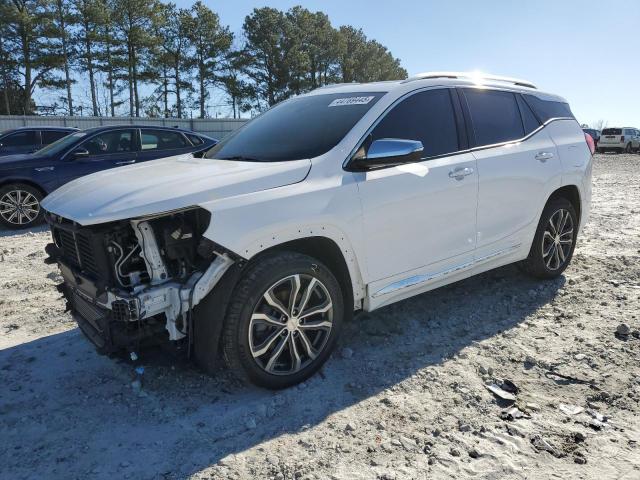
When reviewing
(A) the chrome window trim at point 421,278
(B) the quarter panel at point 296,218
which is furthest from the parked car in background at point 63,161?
(B) the quarter panel at point 296,218

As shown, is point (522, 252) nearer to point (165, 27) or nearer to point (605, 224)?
point (605, 224)

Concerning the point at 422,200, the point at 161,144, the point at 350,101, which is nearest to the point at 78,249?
the point at 350,101

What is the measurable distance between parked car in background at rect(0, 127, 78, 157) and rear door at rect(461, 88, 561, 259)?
922 centimetres

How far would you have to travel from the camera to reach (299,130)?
374cm

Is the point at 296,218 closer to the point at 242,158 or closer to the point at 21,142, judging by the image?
the point at 242,158

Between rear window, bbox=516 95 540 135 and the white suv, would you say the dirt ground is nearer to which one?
the white suv

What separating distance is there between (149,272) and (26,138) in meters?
9.97

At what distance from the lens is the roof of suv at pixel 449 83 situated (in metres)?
3.89

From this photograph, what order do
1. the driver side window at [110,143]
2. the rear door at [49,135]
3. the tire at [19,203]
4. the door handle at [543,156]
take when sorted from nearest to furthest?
the door handle at [543,156]
the tire at [19,203]
the driver side window at [110,143]
the rear door at [49,135]

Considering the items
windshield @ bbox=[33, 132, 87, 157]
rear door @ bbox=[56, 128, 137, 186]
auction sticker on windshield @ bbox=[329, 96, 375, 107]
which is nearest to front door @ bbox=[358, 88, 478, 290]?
auction sticker on windshield @ bbox=[329, 96, 375, 107]

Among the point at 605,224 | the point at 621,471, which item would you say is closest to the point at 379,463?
the point at 621,471

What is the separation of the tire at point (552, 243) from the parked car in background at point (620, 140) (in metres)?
34.9

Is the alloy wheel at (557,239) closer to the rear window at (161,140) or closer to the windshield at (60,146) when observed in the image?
the rear window at (161,140)

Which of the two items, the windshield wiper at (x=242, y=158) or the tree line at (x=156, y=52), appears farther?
the tree line at (x=156, y=52)
